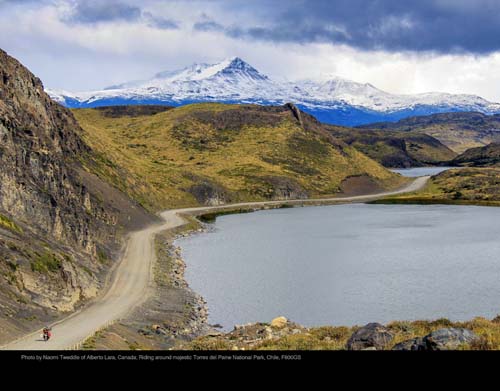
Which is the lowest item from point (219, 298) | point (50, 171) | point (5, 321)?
point (219, 298)

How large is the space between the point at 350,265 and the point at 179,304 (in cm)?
3094

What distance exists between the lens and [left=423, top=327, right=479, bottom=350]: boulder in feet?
56.7

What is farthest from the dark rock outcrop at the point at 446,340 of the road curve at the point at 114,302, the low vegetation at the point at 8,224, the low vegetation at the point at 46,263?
the low vegetation at the point at 8,224

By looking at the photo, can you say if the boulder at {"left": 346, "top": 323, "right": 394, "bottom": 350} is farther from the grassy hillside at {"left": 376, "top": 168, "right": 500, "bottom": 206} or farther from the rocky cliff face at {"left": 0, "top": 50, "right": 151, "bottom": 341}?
the grassy hillside at {"left": 376, "top": 168, "right": 500, "bottom": 206}

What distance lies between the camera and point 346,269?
7344cm

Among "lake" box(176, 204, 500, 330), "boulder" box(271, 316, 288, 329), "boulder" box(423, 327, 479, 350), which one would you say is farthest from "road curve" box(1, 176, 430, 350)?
"boulder" box(423, 327, 479, 350)

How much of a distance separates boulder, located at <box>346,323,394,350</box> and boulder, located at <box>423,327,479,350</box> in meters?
4.76

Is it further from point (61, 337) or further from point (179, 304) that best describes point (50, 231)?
point (61, 337)

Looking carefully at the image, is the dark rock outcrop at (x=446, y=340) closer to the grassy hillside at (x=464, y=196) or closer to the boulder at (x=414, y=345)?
the boulder at (x=414, y=345)

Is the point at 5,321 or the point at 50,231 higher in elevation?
the point at 50,231
